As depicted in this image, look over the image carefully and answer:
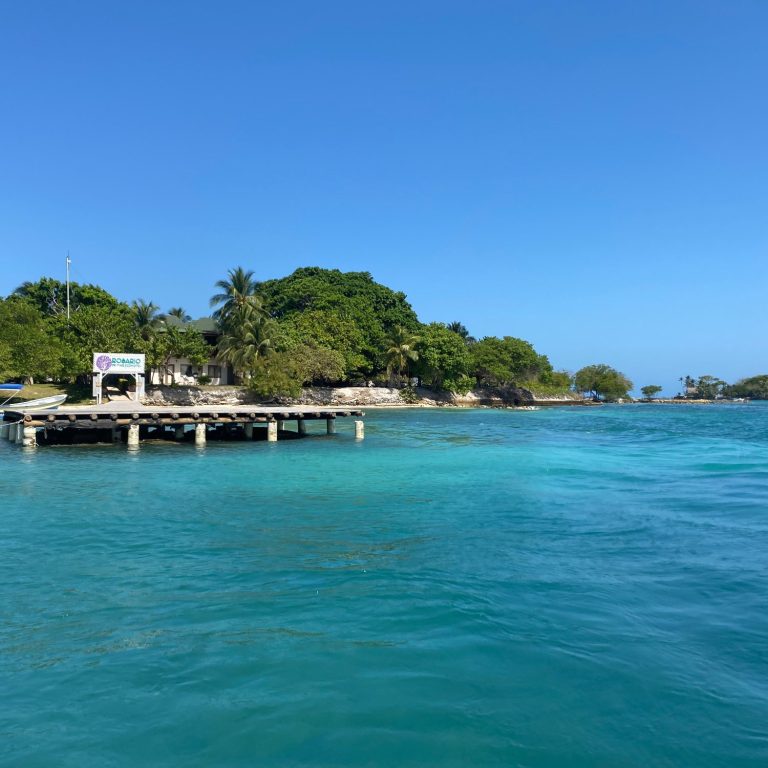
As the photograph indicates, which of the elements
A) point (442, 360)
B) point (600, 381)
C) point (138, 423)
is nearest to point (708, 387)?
point (600, 381)

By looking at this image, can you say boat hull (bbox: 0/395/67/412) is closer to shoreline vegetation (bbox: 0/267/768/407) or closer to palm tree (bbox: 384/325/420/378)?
shoreline vegetation (bbox: 0/267/768/407)

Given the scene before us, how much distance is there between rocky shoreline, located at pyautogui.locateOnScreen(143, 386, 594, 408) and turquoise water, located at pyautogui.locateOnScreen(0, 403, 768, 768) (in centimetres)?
3974

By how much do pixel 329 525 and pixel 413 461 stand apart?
11.3 metres

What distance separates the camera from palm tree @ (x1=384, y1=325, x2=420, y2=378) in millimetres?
68812

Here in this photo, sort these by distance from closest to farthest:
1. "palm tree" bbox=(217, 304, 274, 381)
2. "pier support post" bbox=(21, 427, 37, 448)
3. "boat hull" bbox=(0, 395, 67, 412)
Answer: "pier support post" bbox=(21, 427, 37, 448)
"boat hull" bbox=(0, 395, 67, 412)
"palm tree" bbox=(217, 304, 274, 381)

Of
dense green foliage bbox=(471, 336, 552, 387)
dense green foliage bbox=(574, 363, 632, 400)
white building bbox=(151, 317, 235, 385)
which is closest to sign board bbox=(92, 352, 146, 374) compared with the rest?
white building bbox=(151, 317, 235, 385)

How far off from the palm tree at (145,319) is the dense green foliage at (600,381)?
78694 millimetres

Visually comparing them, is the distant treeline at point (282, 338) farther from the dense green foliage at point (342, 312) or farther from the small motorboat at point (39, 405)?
the small motorboat at point (39, 405)

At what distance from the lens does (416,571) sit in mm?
9320

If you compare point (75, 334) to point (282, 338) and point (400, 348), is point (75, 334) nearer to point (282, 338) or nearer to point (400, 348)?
point (282, 338)

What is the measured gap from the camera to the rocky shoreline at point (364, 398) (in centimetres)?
5408

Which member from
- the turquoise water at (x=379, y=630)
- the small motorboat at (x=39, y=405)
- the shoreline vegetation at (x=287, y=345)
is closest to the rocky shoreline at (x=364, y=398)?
the shoreline vegetation at (x=287, y=345)

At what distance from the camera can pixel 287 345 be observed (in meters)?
57.4

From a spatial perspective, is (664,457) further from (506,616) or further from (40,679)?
(40,679)
